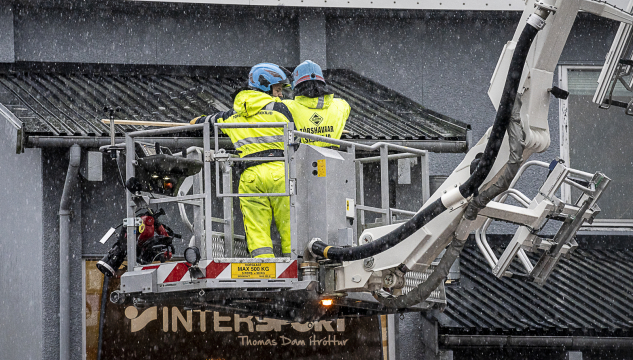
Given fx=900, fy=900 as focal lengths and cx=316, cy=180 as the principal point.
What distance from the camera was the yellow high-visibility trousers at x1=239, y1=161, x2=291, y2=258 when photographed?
836 cm

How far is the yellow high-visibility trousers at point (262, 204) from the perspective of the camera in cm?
836

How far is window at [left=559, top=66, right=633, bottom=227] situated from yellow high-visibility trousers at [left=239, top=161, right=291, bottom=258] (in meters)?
7.46

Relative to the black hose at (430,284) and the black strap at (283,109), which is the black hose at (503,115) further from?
the black strap at (283,109)

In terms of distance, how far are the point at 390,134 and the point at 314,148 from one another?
11.7ft

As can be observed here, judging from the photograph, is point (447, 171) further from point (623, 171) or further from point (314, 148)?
point (314, 148)

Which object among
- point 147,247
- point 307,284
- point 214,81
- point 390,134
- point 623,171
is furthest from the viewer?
point 623,171

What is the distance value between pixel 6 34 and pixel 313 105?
6.10m

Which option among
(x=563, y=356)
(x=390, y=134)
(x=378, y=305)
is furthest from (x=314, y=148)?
(x=563, y=356)

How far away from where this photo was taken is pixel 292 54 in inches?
554

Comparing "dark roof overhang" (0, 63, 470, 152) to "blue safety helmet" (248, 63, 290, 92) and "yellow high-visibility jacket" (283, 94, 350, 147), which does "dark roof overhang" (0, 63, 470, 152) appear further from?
"blue safety helmet" (248, 63, 290, 92)

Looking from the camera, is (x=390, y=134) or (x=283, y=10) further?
(x=283, y=10)

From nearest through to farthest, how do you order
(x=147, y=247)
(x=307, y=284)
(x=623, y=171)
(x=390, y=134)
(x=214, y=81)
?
(x=307, y=284)
(x=147, y=247)
(x=390, y=134)
(x=214, y=81)
(x=623, y=171)

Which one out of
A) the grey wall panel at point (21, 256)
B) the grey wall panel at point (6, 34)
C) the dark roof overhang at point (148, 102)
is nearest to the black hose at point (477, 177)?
the dark roof overhang at point (148, 102)

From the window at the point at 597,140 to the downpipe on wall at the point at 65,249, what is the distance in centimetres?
794
